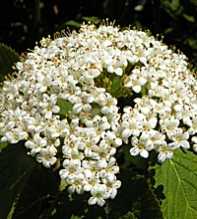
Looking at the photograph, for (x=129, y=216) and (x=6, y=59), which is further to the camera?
(x=6, y=59)

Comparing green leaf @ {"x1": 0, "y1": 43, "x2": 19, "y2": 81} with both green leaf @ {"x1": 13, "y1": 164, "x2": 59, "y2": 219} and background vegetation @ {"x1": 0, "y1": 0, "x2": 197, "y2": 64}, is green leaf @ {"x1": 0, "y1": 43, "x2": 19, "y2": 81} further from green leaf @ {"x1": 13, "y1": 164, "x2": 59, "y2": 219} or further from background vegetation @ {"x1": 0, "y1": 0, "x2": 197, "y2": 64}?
background vegetation @ {"x1": 0, "y1": 0, "x2": 197, "y2": 64}

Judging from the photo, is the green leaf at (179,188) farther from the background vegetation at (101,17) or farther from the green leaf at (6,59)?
the background vegetation at (101,17)

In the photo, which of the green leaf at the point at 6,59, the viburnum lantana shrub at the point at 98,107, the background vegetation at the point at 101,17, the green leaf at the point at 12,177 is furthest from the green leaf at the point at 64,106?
the background vegetation at the point at 101,17

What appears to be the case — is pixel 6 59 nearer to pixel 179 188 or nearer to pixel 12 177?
pixel 12 177

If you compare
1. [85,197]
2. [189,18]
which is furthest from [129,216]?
[189,18]

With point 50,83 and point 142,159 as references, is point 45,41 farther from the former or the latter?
point 142,159

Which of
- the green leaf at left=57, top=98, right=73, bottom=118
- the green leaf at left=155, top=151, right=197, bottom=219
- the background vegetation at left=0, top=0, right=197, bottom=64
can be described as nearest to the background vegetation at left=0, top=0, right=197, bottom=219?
the green leaf at left=155, top=151, right=197, bottom=219
